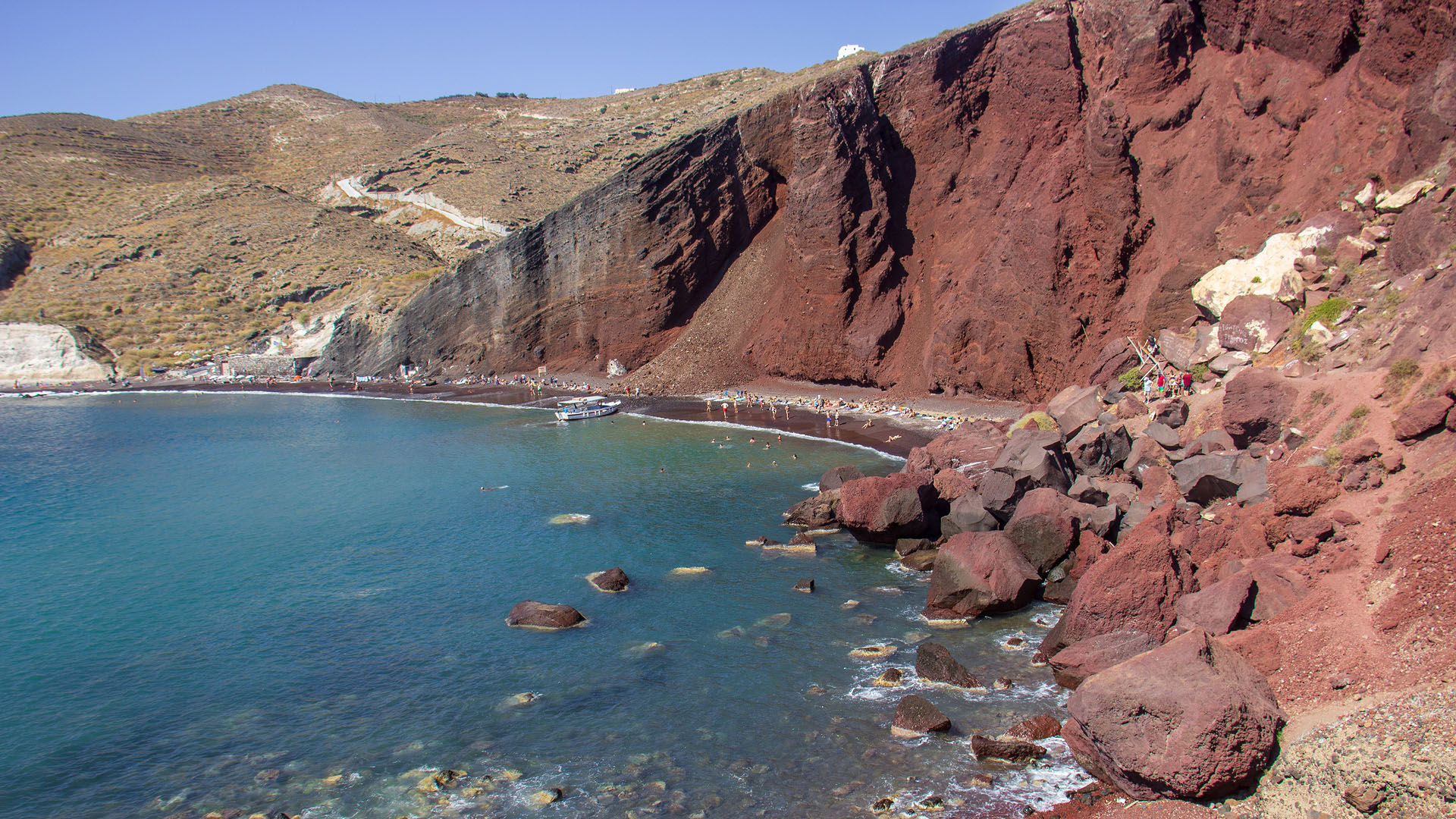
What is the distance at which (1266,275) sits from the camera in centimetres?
2777

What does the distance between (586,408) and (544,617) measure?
38192 mm

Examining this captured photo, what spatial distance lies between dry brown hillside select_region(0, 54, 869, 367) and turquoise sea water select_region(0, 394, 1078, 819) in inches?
2010

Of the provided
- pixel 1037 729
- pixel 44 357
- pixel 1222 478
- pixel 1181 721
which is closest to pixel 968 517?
pixel 1222 478

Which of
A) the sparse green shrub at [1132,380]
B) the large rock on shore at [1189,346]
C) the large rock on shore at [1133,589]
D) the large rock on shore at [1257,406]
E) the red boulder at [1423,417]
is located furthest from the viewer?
the sparse green shrub at [1132,380]

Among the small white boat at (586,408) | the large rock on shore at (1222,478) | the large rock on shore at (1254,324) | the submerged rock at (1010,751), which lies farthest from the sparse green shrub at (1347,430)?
the small white boat at (586,408)

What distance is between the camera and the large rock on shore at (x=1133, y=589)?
16.0m

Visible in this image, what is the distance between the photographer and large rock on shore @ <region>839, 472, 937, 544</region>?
83.7 feet

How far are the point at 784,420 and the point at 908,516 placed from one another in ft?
79.6

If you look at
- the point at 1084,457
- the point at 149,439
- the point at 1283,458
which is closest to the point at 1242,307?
the point at 1084,457

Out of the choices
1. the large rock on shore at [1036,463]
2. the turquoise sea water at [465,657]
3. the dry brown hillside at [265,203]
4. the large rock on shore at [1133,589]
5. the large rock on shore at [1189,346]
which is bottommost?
the turquoise sea water at [465,657]

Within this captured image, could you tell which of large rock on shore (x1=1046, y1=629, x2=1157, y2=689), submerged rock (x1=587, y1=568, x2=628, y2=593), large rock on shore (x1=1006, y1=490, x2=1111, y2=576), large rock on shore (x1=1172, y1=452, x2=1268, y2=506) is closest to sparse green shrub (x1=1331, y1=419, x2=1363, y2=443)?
large rock on shore (x1=1172, y1=452, x2=1268, y2=506)

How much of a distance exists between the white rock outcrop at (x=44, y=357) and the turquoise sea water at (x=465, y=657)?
57388 millimetres

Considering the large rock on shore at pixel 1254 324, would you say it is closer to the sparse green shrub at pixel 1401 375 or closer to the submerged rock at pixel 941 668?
the sparse green shrub at pixel 1401 375

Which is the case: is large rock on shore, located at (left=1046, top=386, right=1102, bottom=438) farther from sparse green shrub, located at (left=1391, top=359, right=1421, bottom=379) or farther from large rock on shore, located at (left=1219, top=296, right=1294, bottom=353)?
sparse green shrub, located at (left=1391, top=359, right=1421, bottom=379)
